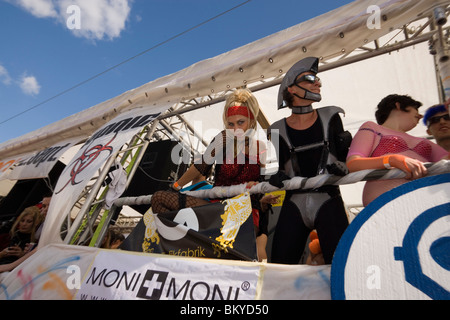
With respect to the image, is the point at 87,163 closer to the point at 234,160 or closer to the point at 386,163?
the point at 234,160

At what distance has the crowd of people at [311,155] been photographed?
1191mm

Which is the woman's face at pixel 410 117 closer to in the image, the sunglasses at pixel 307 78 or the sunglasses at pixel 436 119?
the sunglasses at pixel 436 119

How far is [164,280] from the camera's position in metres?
1.14

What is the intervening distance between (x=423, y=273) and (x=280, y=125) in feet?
3.44

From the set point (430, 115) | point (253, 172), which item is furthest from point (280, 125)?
point (430, 115)

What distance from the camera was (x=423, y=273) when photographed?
71cm

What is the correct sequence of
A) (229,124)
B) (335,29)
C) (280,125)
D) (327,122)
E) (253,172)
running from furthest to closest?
(335,29)
(229,124)
(253,172)
(280,125)
(327,122)

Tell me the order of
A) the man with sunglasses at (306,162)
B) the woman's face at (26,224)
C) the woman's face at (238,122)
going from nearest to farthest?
the man with sunglasses at (306,162) < the woman's face at (238,122) < the woman's face at (26,224)

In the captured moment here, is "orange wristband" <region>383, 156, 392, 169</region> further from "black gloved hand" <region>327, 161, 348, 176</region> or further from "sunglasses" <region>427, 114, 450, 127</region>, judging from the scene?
"sunglasses" <region>427, 114, 450, 127</region>

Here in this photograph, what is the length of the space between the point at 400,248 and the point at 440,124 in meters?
0.95

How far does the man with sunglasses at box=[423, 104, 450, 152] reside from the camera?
4.17 feet

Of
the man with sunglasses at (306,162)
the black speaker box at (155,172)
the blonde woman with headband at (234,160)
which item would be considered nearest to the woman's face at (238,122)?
the blonde woman with headband at (234,160)

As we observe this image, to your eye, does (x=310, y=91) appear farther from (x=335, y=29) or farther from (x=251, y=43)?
(x=251, y=43)

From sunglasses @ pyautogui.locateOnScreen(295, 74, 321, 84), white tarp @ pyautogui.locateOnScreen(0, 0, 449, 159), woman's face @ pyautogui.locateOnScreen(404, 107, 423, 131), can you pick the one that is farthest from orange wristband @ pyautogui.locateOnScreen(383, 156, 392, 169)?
white tarp @ pyautogui.locateOnScreen(0, 0, 449, 159)
